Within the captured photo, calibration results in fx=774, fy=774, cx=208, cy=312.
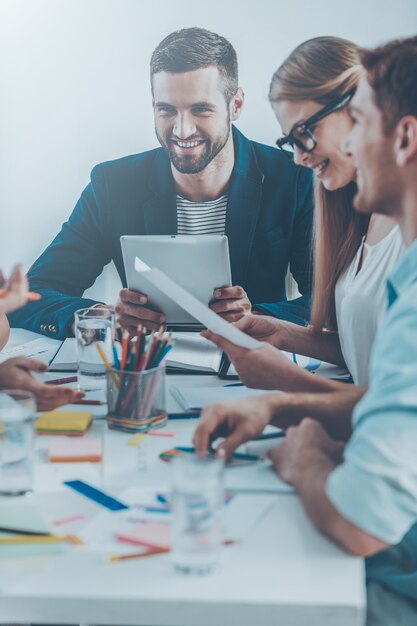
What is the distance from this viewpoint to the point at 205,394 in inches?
61.4

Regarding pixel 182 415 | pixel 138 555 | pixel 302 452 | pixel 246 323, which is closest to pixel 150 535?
pixel 138 555

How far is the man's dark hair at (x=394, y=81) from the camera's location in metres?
1.19

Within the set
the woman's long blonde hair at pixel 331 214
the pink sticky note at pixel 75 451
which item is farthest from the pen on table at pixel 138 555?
the woman's long blonde hair at pixel 331 214

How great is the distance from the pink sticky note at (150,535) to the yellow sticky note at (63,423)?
0.38 m

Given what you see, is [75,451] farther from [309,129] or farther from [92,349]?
[309,129]

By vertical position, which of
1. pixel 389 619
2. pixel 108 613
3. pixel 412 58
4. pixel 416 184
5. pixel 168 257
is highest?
pixel 412 58

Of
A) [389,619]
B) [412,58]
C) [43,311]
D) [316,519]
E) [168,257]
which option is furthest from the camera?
[43,311]

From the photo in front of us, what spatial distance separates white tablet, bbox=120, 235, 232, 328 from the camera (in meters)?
2.00

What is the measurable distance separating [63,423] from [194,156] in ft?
5.87

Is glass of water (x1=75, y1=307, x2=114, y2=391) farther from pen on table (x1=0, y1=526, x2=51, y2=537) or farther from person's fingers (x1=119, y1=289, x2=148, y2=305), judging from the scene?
pen on table (x1=0, y1=526, x2=51, y2=537)

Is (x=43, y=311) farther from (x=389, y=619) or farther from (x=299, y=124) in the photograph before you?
(x=389, y=619)

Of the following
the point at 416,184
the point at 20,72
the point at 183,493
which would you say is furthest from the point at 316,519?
the point at 20,72

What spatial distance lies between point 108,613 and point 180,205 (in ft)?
7.48

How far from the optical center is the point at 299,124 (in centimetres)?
209
